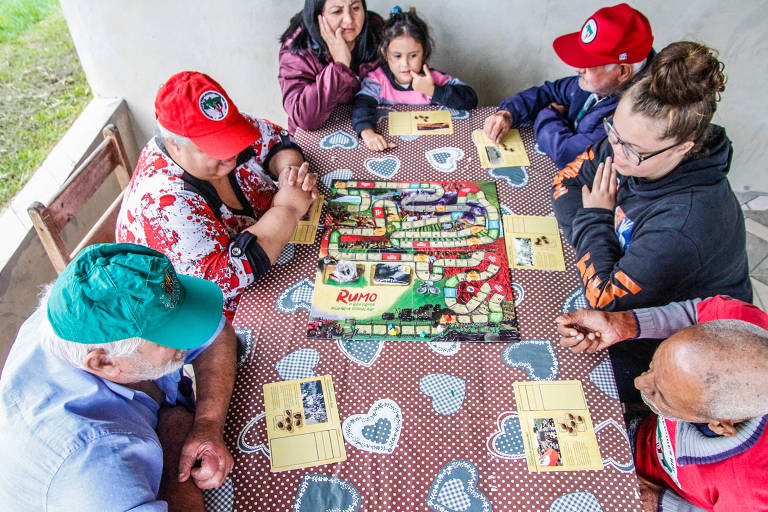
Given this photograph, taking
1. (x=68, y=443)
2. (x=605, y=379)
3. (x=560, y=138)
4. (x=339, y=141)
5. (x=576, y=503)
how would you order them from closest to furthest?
1. (x=68, y=443)
2. (x=576, y=503)
3. (x=605, y=379)
4. (x=560, y=138)
5. (x=339, y=141)

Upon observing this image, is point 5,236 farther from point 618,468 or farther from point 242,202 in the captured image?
point 618,468

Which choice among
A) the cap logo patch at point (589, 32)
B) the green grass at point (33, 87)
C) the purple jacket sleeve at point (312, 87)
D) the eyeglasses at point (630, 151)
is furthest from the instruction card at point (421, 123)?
the green grass at point (33, 87)

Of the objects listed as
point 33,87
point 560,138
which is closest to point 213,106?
point 560,138

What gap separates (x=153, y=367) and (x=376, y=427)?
0.60 m

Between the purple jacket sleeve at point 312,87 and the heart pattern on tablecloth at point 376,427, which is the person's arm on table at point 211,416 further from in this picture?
the purple jacket sleeve at point 312,87

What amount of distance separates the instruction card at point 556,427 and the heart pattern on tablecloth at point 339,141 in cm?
133

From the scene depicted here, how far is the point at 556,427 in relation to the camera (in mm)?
1330

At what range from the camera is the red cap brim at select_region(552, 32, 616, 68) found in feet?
A: 6.77

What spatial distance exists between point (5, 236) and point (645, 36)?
10.9 ft

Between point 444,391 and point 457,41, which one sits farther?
point 457,41

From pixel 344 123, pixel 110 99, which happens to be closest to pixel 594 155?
pixel 344 123

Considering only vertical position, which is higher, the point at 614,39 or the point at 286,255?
the point at 614,39

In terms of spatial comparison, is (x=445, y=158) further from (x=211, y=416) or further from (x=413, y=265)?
(x=211, y=416)

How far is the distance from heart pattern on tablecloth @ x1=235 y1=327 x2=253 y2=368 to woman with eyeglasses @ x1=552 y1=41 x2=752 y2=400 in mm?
1098
